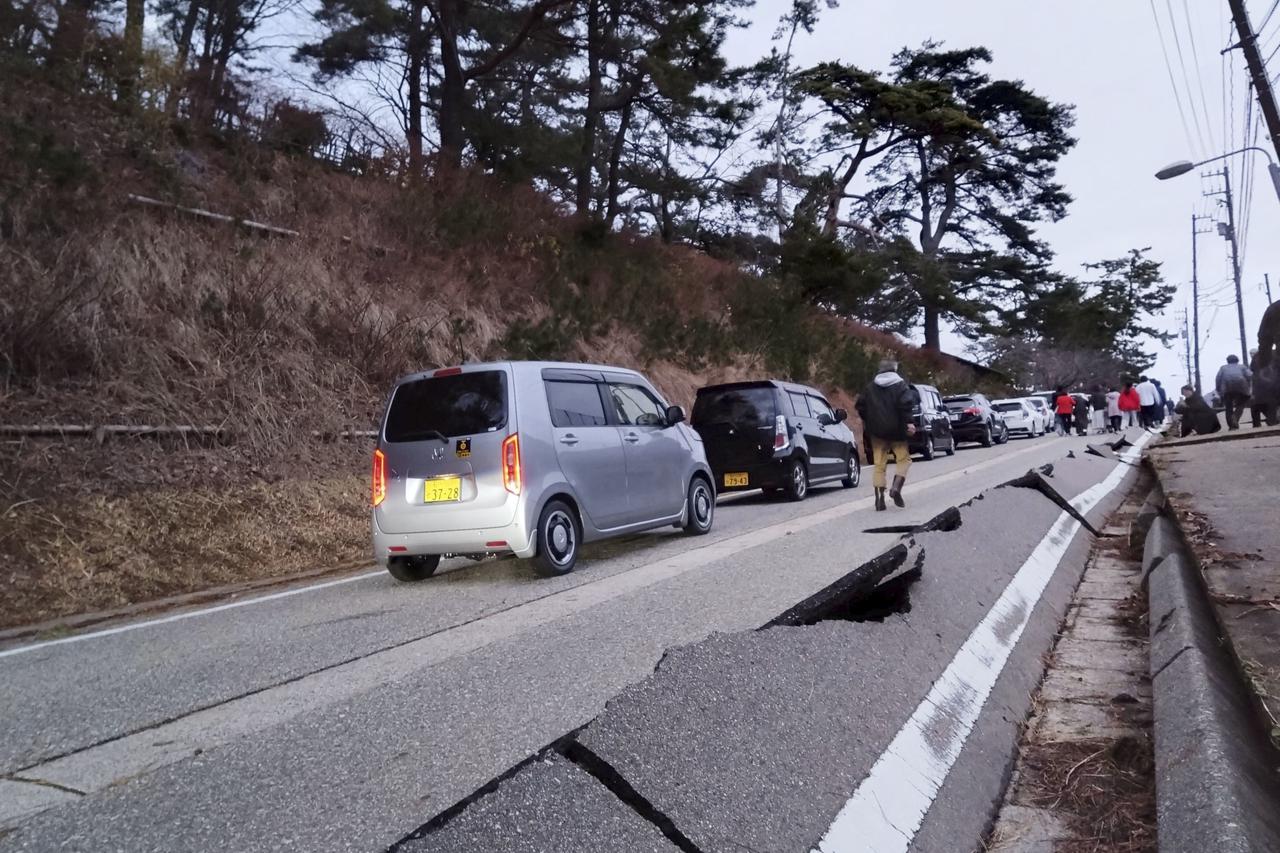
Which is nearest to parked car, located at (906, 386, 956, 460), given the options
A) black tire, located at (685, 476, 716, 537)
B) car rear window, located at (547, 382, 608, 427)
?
black tire, located at (685, 476, 716, 537)

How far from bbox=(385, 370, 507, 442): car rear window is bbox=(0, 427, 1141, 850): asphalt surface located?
1317 millimetres

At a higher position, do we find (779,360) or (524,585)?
(779,360)

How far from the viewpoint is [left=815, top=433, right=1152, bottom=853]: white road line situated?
281 cm

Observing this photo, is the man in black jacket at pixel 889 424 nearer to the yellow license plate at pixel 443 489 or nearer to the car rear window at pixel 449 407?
the car rear window at pixel 449 407

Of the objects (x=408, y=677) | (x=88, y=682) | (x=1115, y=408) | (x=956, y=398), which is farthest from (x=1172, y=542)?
(x=1115, y=408)

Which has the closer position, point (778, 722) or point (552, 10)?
point (778, 722)

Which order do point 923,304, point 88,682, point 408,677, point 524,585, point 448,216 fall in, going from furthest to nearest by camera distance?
point 923,304 < point 448,216 < point 524,585 < point 88,682 < point 408,677

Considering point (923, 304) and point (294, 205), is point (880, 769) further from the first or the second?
point (923, 304)

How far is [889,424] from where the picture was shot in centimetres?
1275

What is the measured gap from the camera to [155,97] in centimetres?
1797

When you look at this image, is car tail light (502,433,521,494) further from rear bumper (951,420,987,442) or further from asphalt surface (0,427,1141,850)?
rear bumper (951,420,987,442)

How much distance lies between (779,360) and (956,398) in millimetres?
7703

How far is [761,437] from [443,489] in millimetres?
7561

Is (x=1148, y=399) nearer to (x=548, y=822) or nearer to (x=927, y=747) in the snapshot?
(x=927, y=747)
